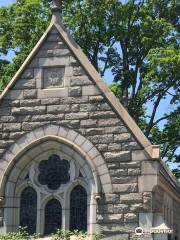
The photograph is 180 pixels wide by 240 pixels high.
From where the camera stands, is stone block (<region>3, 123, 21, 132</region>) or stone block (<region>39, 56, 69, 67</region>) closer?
stone block (<region>3, 123, 21, 132</region>)

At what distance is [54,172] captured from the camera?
13.6 metres

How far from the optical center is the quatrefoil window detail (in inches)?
531

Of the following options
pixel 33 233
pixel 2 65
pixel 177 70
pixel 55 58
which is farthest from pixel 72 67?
pixel 2 65

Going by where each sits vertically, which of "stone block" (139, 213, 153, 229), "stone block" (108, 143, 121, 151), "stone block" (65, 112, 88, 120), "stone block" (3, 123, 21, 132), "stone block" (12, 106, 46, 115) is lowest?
"stone block" (139, 213, 153, 229)

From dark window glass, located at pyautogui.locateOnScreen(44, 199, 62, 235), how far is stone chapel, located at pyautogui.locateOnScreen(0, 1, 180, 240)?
0.9 inches

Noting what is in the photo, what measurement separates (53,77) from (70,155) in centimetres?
195

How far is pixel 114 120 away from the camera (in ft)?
43.0

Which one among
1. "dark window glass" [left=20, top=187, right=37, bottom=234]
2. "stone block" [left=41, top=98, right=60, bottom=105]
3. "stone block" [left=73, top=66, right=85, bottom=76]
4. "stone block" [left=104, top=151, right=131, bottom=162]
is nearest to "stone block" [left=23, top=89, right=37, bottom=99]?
"stone block" [left=41, top=98, right=60, bottom=105]

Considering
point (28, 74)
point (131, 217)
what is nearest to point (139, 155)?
point (131, 217)

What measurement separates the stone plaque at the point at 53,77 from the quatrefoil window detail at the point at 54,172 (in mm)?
1702

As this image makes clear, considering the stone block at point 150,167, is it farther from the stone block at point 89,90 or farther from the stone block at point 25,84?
the stone block at point 25,84

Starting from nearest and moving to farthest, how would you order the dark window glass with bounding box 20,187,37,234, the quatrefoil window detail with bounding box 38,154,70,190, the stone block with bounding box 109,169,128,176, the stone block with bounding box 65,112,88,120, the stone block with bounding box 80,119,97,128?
the stone block with bounding box 109,169,128,176, the stone block with bounding box 80,119,97,128, the stone block with bounding box 65,112,88,120, the dark window glass with bounding box 20,187,37,234, the quatrefoil window detail with bounding box 38,154,70,190

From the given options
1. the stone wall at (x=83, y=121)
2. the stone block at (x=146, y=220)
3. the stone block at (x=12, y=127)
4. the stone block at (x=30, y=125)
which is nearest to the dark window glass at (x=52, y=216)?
the stone wall at (x=83, y=121)

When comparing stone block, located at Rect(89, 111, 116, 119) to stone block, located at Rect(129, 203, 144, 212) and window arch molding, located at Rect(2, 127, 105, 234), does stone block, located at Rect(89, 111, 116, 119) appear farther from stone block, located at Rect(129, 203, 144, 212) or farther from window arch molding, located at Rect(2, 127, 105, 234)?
stone block, located at Rect(129, 203, 144, 212)
